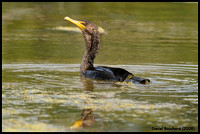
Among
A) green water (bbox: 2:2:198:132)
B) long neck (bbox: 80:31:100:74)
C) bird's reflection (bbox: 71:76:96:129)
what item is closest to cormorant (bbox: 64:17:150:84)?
long neck (bbox: 80:31:100:74)

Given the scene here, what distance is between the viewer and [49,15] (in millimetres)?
24047

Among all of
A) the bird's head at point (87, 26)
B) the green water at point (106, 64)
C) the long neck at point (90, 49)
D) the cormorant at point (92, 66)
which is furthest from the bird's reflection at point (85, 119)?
the bird's head at point (87, 26)

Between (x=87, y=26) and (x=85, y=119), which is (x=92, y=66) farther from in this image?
(x=85, y=119)

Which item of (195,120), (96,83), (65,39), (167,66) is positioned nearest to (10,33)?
(65,39)

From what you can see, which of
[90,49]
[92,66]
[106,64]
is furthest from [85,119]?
[106,64]

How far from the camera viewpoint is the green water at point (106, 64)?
7.44 m

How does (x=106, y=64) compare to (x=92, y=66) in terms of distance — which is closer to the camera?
(x=92, y=66)

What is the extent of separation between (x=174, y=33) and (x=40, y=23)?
5553 mm

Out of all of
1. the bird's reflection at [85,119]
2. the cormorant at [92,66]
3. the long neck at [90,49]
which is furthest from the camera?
the long neck at [90,49]

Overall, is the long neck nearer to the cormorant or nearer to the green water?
the cormorant

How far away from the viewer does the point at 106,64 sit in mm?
13211

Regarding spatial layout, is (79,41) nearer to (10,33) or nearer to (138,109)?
(10,33)

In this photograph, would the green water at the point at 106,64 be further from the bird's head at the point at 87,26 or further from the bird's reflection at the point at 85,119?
the bird's head at the point at 87,26

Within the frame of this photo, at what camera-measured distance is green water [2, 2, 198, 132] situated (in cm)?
744
